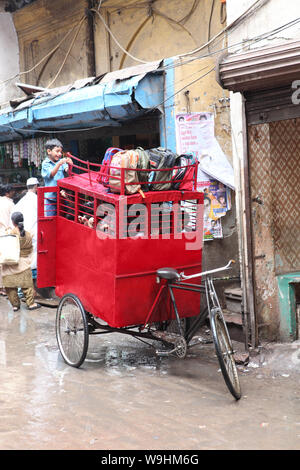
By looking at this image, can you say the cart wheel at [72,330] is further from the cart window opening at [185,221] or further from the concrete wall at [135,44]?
the concrete wall at [135,44]

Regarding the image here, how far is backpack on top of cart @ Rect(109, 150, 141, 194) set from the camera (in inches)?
244

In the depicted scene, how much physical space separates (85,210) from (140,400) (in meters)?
2.34

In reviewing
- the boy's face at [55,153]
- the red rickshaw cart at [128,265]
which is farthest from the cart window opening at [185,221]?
the boy's face at [55,153]

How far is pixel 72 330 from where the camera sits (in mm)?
6891

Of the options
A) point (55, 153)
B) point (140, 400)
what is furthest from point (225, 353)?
point (55, 153)

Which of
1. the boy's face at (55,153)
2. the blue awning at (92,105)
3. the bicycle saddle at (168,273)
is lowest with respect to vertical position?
the bicycle saddle at (168,273)

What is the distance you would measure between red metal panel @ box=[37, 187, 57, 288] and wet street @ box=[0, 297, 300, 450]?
94cm

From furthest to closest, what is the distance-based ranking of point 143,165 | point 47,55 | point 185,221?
point 47,55 < point 185,221 < point 143,165

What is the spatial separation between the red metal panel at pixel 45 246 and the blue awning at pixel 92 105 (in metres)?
2.24

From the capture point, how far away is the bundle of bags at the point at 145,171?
621 cm

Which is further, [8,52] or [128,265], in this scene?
[8,52]

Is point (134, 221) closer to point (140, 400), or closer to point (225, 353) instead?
point (225, 353)

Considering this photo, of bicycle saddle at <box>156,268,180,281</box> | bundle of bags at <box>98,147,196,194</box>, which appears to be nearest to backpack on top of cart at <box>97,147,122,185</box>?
bundle of bags at <box>98,147,196,194</box>

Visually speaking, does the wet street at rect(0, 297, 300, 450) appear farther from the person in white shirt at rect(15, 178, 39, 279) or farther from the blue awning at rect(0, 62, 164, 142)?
the person in white shirt at rect(15, 178, 39, 279)
